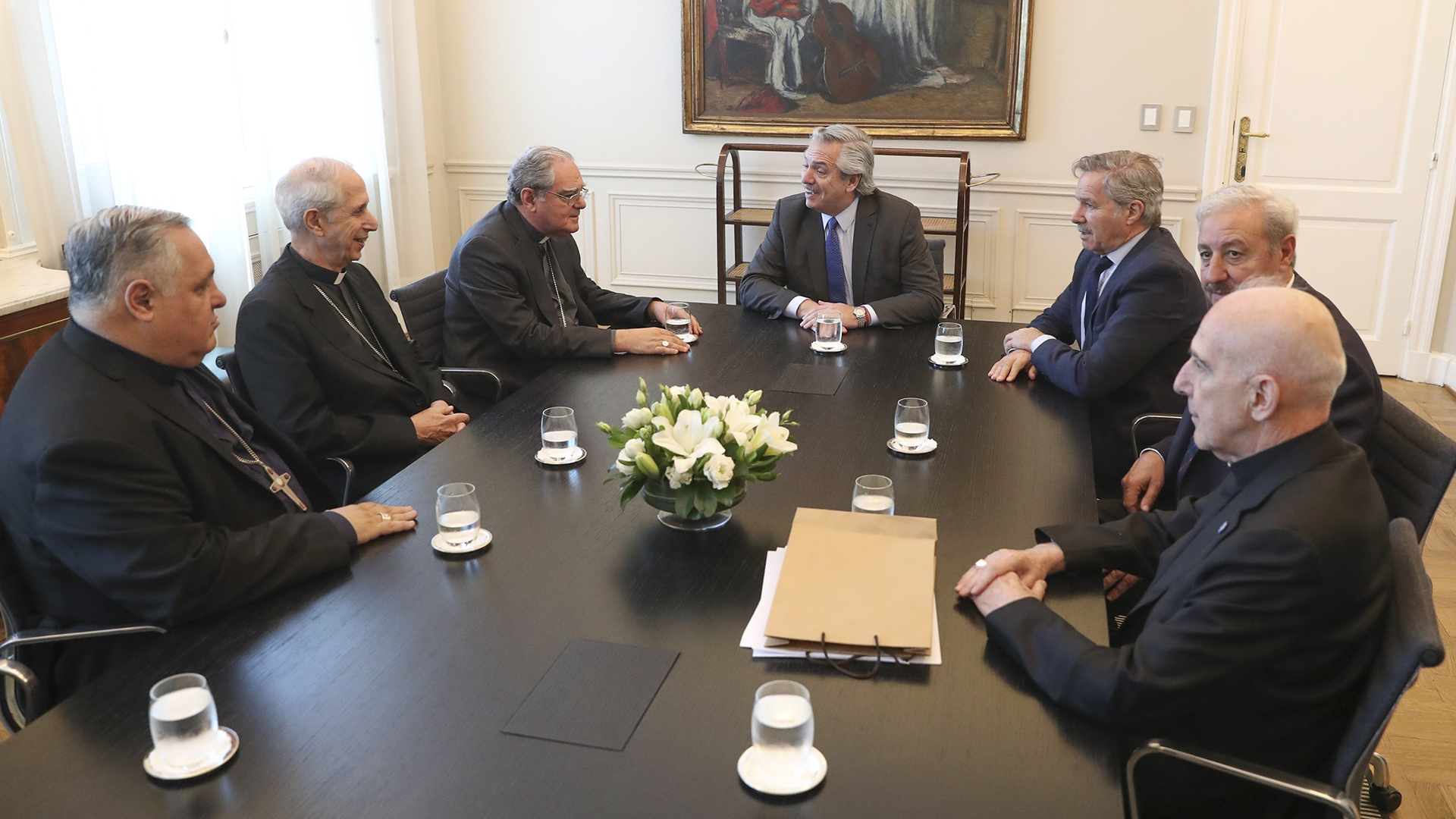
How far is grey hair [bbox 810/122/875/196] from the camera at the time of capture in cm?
396

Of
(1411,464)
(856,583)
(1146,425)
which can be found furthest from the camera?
(1146,425)

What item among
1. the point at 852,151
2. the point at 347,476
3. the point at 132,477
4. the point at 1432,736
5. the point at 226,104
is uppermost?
the point at 226,104

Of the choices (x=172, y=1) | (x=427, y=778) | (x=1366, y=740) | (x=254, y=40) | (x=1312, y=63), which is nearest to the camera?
(x=427, y=778)

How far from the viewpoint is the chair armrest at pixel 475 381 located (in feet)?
11.6

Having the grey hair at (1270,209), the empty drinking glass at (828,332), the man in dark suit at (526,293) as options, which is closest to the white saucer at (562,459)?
the man in dark suit at (526,293)

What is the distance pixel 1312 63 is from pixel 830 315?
3429 mm

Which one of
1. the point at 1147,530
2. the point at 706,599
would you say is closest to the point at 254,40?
the point at 706,599

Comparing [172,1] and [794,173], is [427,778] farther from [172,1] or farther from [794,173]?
[794,173]

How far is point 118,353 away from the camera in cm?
197

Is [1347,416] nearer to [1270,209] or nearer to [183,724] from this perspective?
[1270,209]

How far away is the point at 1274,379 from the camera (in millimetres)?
1595

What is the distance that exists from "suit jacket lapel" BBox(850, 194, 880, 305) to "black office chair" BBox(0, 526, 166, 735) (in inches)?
108

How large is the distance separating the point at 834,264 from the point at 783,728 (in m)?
2.96

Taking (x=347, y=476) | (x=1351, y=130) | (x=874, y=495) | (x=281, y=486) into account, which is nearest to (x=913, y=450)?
(x=874, y=495)
